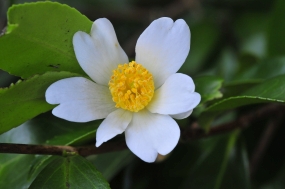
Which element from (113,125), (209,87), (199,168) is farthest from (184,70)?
(113,125)

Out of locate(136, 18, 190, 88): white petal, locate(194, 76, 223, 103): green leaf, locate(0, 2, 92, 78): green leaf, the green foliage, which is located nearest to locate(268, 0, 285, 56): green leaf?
the green foliage

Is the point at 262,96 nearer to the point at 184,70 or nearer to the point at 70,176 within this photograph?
the point at 70,176

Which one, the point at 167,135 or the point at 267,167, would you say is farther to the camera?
the point at 267,167

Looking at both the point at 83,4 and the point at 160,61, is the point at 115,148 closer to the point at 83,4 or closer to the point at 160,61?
the point at 160,61

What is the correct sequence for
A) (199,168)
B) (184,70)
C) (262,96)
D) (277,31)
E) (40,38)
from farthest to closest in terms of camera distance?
(184,70) < (277,31) < (199,168) < (262,96) < (40,38)

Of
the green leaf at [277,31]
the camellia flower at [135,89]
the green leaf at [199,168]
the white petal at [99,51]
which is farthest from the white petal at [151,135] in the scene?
the green leaf at [277,31]

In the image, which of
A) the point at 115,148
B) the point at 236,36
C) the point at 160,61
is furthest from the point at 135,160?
the point at 236,36

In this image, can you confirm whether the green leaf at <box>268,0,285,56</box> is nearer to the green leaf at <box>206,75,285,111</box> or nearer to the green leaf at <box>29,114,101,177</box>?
the green leaf at <box>206,75,285,111</box>

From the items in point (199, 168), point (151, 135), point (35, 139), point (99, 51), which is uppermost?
point (99, 51)
